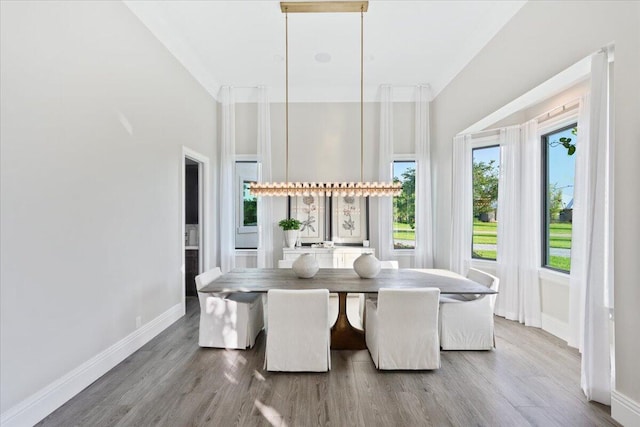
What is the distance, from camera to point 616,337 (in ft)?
6.70

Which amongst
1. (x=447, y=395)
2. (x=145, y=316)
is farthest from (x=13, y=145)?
(x=447, y=395)

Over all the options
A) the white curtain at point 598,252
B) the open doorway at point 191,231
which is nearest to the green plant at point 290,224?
the open doorway at point 191,231

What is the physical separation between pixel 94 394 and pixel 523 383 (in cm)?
337

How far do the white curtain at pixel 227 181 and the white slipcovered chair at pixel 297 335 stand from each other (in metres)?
2.92

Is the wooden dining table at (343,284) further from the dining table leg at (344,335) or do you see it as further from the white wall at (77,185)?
the white wall at (77,185)

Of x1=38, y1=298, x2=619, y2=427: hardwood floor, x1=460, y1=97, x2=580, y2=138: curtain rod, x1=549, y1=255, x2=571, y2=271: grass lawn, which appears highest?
x1=460, y1=97, x2=580, y2=138: curtain rod

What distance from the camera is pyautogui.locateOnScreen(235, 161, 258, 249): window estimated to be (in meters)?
5.55

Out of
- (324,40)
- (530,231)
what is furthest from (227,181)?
(530,231)

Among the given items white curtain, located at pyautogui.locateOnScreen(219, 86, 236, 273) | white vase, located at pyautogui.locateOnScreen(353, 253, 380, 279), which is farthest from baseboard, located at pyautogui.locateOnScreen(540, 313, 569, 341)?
white curtain, located at pyautogui.locateOnScreen(219, 86, 236, 273)

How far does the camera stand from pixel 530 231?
3.87 m

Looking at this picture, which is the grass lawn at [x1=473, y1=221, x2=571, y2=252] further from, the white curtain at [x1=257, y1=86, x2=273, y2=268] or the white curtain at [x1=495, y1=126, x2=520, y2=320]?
the white curtain at [x1=257, y1=86, x2=273, y2=268]

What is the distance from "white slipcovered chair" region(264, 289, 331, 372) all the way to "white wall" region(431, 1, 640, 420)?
2.00 meters

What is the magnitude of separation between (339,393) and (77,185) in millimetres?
2565

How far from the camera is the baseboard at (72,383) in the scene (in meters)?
1.93
